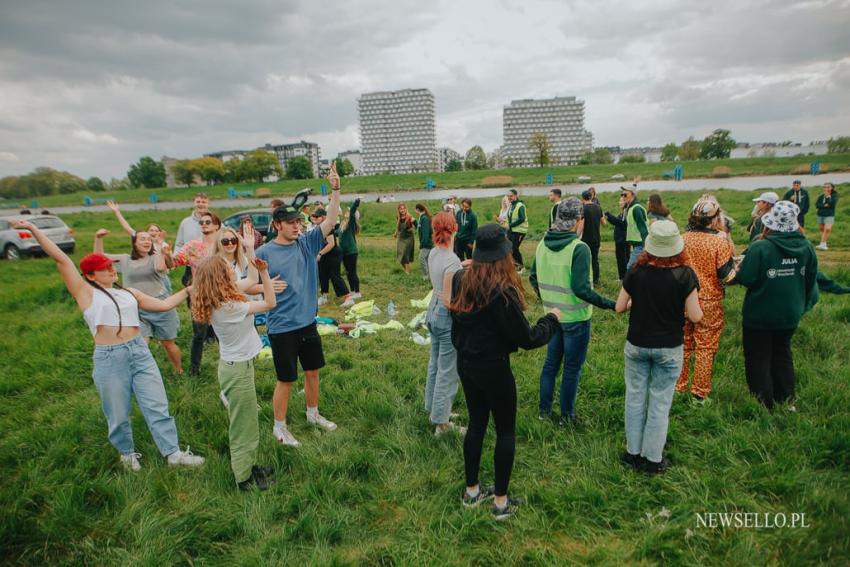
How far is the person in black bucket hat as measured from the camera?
2.68 m

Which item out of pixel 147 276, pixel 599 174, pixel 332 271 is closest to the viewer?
pixel 147 276

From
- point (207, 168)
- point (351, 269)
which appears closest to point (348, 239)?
point (351, 269)

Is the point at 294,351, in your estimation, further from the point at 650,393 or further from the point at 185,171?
the point at 185,171

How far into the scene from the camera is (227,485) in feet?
11.5

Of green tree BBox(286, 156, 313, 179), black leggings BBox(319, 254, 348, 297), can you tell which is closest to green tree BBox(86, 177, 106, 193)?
green tree BBox(286, 156, 313, 179)

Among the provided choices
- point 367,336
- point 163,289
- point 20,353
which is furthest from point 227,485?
point 20,353

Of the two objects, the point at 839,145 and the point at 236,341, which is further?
the point at 839,145

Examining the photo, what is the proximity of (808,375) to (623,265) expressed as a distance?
181 inches

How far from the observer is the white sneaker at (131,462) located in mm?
3756

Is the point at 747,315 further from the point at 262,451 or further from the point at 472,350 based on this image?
the point at 262,451

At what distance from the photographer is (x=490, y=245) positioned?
2727 mm

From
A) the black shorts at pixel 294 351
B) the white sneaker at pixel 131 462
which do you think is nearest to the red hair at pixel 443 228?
the black shorts at pixel 294 351

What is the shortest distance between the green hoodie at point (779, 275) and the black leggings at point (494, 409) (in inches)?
106

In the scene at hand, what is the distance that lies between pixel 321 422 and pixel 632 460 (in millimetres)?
2887
